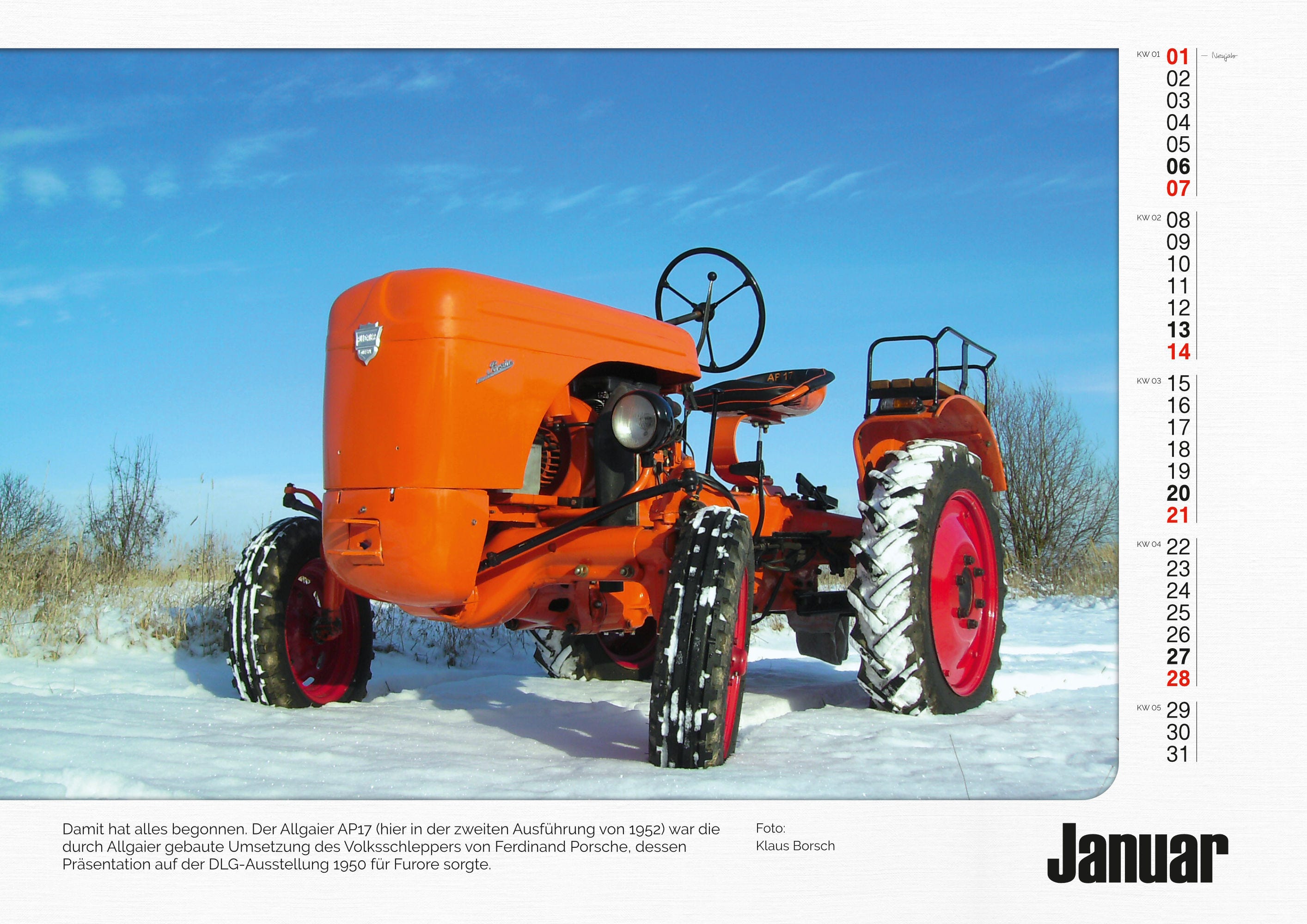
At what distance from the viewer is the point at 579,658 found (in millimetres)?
5895

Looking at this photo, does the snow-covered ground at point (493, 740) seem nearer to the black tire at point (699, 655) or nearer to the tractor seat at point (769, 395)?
the black tire at point (699, 655)

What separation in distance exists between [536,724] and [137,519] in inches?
250

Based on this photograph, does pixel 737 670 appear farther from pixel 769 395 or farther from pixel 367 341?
pixel 769 395

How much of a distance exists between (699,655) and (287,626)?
7.46ft

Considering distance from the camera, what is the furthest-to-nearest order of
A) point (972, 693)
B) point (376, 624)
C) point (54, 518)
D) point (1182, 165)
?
1. point (54, 518)
2. point (376, 624)
3. point (972, 693)
4. point (1182, 165)

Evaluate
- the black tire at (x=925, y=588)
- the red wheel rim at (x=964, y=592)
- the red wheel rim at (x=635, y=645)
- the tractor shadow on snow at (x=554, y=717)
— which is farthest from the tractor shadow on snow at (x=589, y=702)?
the red wheel rim at (x=964, y=592)

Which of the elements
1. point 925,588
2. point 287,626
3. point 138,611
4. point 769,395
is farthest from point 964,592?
point 138,611

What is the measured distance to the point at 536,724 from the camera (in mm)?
4098

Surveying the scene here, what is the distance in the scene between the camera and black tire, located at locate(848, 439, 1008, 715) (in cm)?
427

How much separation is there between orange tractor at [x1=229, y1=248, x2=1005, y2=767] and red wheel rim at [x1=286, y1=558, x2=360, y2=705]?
0.01 m

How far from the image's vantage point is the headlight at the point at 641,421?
384cm

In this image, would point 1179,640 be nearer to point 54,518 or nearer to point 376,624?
point 376,624
